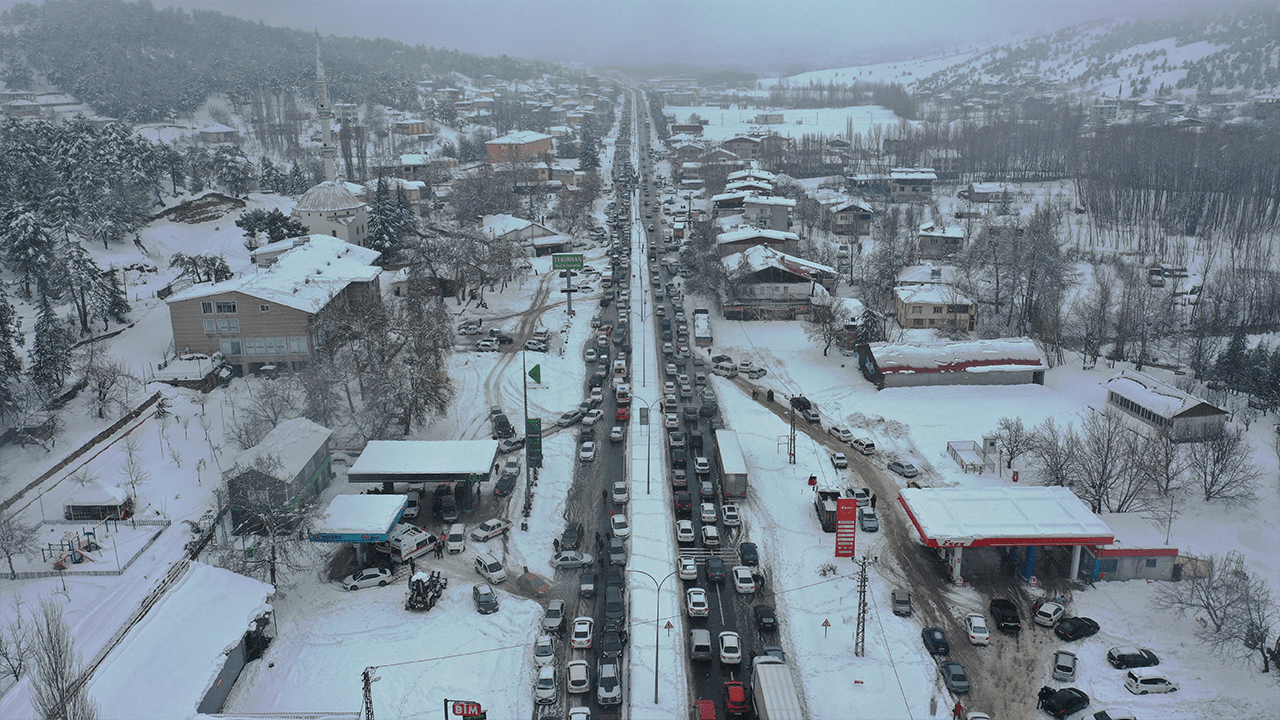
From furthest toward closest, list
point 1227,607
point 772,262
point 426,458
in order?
point 772,262, point 426,458, point 1227,607

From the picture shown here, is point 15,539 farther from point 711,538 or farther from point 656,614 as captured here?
point 711,538

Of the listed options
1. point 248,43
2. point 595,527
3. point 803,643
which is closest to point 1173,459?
point 803,643

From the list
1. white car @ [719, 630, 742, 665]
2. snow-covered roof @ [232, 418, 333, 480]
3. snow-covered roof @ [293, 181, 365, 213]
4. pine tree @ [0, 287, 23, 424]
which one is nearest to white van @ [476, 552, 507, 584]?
white car @ [719, 630, 742, 665]

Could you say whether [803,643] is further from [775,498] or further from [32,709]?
[32,709]

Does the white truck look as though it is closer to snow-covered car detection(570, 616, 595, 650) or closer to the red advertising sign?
snow-covered car detection(570, 616, 595, 650)

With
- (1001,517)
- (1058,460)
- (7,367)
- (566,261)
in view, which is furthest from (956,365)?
(7,367)

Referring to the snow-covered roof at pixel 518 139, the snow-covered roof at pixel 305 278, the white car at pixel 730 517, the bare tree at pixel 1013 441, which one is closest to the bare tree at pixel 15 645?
the white car at pixel 730 517

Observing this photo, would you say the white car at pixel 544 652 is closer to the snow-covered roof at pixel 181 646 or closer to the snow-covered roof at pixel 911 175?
the snow-covered roof at pixel 181 646
